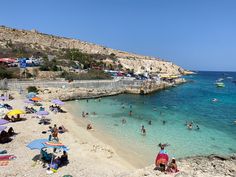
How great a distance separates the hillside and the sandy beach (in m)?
38.5

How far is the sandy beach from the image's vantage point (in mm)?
10625

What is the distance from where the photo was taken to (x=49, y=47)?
73.1m

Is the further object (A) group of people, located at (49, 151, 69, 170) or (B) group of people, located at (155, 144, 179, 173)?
(A) group of people, located at (49, 151, 69, 170)

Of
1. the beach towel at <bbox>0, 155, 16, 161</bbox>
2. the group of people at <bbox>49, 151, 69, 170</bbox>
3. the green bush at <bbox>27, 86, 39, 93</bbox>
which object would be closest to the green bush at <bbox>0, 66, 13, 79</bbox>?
the green bush at <bbox>27, 86, 39, 93</bbox>

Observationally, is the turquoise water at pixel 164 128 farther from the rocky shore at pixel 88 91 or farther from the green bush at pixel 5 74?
the green bush at pixel 5 74

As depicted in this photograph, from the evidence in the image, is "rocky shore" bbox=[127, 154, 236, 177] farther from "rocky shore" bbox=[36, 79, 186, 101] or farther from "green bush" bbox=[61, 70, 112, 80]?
"green bush" bbox=[61, 70, 112, 80]

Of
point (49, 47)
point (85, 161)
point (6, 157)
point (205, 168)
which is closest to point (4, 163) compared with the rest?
point (6, 157)

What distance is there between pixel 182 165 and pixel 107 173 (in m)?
3.76

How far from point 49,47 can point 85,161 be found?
6372 centimetres

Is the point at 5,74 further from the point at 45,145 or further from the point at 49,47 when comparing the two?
the point at 49,47

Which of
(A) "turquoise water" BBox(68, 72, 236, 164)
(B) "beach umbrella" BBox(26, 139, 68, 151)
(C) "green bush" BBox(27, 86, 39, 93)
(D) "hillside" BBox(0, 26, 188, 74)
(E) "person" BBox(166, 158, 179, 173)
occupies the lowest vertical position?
(A) "turquoise water" BBox(68, 72, 236, 164)

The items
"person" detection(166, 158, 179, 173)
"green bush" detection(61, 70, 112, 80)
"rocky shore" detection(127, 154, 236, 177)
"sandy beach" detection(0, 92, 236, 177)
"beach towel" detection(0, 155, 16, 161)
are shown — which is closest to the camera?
"rocky shore" detection(127, 154, 236, 177)

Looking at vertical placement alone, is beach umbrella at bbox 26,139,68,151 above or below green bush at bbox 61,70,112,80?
below

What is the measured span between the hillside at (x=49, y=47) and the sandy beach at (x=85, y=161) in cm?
3853
